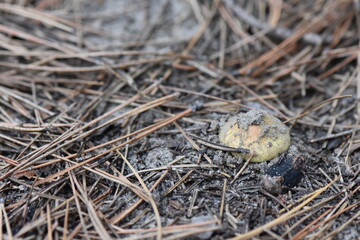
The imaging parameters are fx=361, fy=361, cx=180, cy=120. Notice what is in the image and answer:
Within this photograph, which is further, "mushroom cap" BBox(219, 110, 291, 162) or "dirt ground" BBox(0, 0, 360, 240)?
"mushroom cap" BBox(219, 110, 291, 162)

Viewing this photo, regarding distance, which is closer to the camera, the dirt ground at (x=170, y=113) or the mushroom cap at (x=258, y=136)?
the dirt ground at (x=170, y=113)

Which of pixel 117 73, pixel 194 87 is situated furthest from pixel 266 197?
pixel 117 73

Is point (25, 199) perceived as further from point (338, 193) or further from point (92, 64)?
point (338, 193)

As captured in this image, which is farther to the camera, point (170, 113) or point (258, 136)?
point (170, 113)
